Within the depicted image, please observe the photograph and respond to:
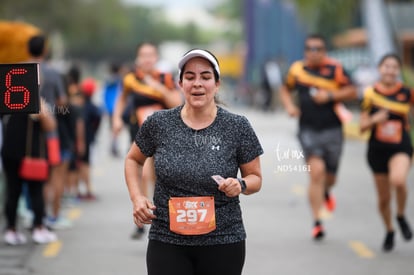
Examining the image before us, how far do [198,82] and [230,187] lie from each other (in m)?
0.59

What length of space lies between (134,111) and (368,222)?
3.29 meters

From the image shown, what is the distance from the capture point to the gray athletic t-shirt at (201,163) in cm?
538

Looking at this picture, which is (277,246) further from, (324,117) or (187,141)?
(187,141)

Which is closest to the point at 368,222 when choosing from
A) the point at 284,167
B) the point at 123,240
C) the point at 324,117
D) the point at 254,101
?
the point at 324,117

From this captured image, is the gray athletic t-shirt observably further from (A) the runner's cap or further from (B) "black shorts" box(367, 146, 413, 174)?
(B) "black shorts" box(367, 146, 413, 174)

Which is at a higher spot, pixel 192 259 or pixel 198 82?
pixel 198 82

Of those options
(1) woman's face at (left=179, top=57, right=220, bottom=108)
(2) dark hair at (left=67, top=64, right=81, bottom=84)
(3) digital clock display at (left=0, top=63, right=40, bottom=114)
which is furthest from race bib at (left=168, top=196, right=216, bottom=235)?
(2) dark hair at (left=67, top=64, right=81, bottom=84)

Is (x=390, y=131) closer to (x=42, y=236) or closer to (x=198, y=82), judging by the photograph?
(x=42, y=236)

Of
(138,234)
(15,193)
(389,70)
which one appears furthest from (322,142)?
(15,193)

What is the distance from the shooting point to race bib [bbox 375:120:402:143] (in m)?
10.3

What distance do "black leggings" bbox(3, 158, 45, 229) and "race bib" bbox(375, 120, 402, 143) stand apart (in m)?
3.41

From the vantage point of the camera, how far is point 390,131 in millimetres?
10344

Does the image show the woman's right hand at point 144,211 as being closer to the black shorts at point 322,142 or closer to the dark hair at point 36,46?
the dark hair at point 36,46

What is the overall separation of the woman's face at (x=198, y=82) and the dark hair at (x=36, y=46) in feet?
17.0
